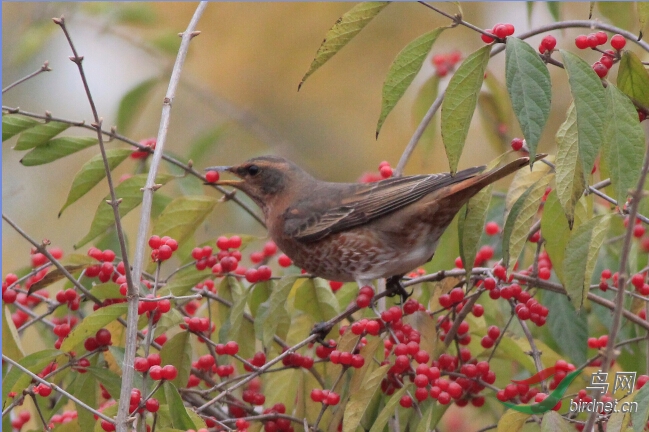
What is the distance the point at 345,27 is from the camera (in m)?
2.66

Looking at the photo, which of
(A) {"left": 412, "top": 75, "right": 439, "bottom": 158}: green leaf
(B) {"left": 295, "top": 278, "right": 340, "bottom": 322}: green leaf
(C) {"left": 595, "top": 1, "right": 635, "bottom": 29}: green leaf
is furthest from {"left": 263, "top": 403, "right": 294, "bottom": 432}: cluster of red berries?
(C) {"left": 595, "top": 1, "right": 635, "bottom": 29}: green leaf

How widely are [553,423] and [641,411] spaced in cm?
24

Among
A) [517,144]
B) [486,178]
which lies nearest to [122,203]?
[486,178]

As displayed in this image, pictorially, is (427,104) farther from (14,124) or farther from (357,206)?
(14,124)

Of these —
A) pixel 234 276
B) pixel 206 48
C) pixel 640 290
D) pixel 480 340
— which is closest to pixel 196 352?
pixel 234 276

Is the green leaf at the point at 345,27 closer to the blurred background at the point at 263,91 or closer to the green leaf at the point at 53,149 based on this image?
the green leaf at the point at 53,149

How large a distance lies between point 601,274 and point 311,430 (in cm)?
140

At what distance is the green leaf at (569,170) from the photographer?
222 cm

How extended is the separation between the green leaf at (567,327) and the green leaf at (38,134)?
6.74ft

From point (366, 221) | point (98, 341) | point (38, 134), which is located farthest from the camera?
point (366, 221)

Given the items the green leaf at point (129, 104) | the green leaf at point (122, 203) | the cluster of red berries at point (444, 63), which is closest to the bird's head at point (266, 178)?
the green leaf at point (129, 104)

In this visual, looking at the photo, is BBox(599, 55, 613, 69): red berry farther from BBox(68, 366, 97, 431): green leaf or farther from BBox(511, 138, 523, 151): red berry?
BBox(68, 366, 97, 431): green leaf


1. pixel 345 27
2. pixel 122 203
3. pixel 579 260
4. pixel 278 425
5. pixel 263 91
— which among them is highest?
pixel 263 91

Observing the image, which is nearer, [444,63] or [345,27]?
[345,27]
